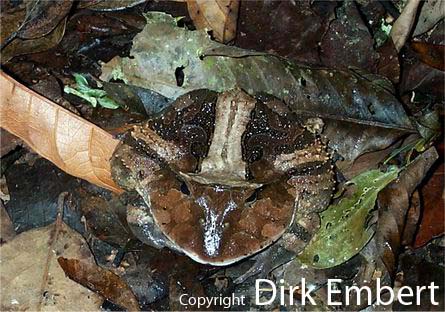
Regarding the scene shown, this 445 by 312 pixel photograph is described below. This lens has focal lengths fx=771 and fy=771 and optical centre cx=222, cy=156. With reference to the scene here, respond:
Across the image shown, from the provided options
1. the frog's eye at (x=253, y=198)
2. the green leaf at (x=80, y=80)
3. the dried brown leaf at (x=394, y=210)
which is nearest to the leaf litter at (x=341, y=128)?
the dried brown leaf at (x=394, y=210)

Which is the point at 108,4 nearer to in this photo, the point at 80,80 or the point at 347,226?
the point at 80,80

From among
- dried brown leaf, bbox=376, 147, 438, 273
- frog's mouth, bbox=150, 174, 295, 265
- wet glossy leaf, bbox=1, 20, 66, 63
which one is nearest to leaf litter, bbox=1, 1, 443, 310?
dried brown leaf, bbox=376, 147, 438, 273

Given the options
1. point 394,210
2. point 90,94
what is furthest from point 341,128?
point 90,94

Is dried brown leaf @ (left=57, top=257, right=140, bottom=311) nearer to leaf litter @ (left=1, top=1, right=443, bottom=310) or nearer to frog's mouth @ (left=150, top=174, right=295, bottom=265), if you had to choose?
leaf litter @ (left=1, top=1, right=443, bottom=310)

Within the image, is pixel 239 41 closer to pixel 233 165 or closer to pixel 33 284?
pixel 233 165

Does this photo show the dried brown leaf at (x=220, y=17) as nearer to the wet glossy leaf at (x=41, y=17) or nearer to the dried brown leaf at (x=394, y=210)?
the wet glossy leaf at (x=41, y=17)

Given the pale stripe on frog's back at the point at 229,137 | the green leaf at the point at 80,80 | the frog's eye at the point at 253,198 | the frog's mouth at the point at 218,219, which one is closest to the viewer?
the frog's mouth at the point at 218,219

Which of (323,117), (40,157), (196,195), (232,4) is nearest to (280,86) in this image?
(323,117)
